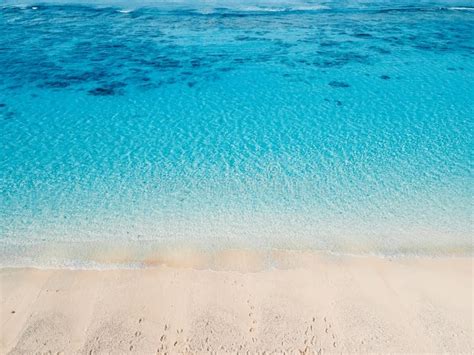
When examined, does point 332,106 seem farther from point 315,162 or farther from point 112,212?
point 112,212

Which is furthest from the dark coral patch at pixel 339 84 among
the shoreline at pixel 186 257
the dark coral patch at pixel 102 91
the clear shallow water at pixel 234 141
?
the shoreline at pixel 186 257

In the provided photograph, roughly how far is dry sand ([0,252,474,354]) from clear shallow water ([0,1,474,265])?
1.90 ft

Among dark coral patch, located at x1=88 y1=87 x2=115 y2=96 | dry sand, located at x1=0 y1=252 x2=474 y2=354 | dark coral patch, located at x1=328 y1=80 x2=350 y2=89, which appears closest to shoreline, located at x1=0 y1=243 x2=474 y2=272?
dry sand, located at x1=0 y1=252 x2=474 y2=354

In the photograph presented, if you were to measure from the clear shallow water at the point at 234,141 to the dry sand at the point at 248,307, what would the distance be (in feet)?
1.90

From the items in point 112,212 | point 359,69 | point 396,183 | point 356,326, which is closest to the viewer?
point 356,326

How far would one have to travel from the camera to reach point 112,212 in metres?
8.84

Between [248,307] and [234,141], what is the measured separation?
21.0ft

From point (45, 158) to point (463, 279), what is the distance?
34.5ft

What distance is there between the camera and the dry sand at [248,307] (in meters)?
5.86

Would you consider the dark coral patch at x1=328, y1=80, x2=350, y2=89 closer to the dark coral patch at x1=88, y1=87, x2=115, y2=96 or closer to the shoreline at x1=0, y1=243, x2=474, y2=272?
the dark coral patch at x1=88, y1=87, x2=115, y2=96

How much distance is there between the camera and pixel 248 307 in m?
6.40

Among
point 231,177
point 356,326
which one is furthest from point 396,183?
point 356,326

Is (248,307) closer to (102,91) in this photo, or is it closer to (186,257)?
(186,257)

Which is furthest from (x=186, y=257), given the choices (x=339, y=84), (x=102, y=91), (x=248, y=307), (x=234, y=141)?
(x=339, y=84)
